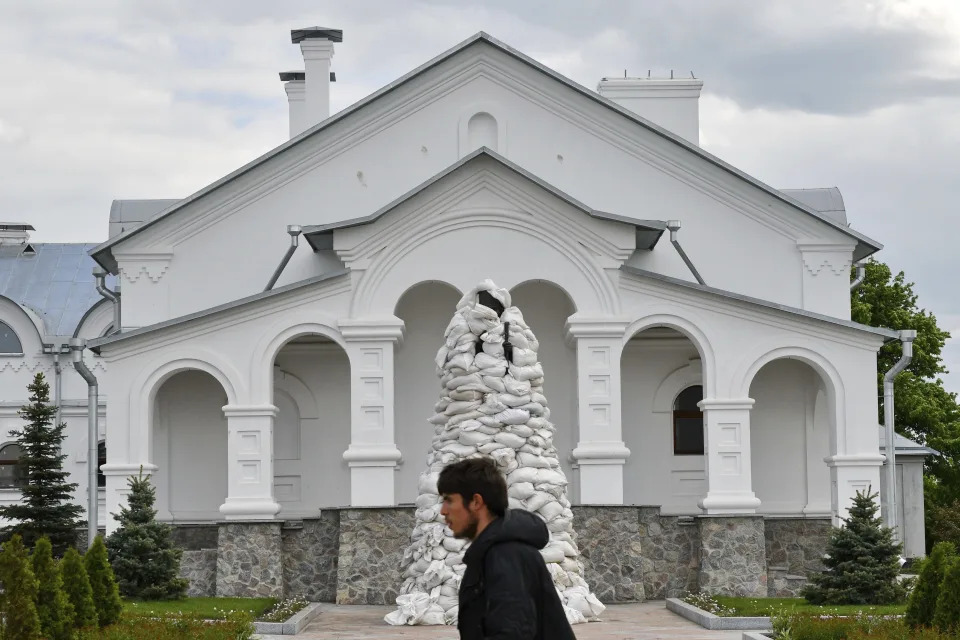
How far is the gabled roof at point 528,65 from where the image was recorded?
2602 cm

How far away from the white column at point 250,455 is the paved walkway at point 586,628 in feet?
10.0

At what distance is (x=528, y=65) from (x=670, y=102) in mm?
5303

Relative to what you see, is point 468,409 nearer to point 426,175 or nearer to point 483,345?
point 483,345

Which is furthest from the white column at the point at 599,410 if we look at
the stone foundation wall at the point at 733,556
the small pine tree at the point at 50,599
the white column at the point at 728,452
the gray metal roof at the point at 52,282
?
the gray metal roof at the point at 52,282

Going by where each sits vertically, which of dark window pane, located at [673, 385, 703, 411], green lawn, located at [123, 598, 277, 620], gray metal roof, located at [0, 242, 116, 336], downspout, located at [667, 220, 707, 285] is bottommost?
green lawn, located at [123, 598, 277, 620]

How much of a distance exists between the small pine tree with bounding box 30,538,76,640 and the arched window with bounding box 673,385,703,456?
13.9 m

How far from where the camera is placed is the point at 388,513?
22.3 meters

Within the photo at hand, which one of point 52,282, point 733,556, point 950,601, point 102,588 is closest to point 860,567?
point 733,556

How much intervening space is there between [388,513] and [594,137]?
8170 mm

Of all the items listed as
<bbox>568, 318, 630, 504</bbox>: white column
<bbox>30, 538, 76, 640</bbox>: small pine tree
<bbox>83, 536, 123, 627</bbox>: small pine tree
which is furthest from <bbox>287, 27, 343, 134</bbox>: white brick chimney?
<bbox>30, 538, 76, 640</bbox>: small pine tree

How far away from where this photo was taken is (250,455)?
23359 millimetres

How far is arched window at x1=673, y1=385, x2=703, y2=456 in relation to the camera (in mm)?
25953

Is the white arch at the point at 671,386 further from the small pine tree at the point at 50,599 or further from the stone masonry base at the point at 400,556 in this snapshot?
the small pine tree at the point at 50,599

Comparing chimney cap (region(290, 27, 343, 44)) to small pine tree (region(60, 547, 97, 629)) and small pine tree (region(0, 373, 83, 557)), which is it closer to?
small pine tree (region(0, 373, 83, 557))
